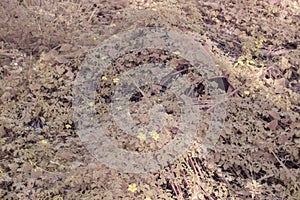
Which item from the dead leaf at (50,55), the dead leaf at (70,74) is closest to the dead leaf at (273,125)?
the dead leaf at (70,74)

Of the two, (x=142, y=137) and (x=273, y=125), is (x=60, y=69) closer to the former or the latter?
(x=142, y=137)

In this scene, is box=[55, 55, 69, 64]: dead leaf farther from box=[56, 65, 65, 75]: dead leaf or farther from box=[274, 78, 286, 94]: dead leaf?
box=[274, 78, 286, 94]: dead leaf

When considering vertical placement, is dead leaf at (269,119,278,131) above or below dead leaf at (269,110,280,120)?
below

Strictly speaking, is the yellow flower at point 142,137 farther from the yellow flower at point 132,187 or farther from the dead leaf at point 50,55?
the dead leaf at point 50,55

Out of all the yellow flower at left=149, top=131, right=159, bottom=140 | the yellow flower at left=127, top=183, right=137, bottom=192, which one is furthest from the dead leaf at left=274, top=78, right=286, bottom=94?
the yellow flower at left=127, top=183, right=137, bottom=192

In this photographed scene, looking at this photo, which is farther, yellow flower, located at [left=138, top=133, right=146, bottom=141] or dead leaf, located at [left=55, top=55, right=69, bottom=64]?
dead leaf, located at [left=55, top=55, right=69, bottom=64]

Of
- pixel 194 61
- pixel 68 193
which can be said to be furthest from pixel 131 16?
pixel 68 193

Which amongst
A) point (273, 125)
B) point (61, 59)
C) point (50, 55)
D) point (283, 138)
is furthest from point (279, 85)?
point (50, 55)

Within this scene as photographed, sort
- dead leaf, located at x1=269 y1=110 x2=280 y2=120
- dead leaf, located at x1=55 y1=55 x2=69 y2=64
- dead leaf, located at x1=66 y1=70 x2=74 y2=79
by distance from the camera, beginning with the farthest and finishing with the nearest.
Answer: dead leaf, located at x1=55 y1=55 x2=69 y2=64 < dead leaf, located at x1=66 y1=70 x2=74 y2=79 < dead leaf, located at x1=269 y1=110 x2=280 y2=120

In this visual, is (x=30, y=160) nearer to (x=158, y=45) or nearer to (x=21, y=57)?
(x=21, y=57)
